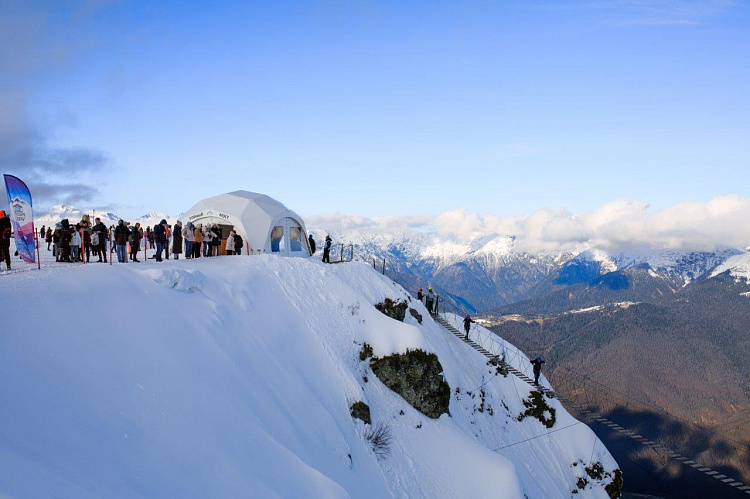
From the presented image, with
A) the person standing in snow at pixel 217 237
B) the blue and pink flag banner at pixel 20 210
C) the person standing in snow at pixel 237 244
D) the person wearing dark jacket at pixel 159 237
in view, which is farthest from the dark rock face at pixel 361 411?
the person standing in snow at pixel 217 237

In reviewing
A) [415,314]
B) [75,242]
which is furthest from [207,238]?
[415,314]

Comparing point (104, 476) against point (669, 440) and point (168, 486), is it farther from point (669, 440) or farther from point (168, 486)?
point (669, 440)

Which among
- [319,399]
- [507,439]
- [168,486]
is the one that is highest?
[168,486]

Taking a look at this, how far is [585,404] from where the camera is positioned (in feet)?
563

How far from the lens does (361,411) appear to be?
20.4 metres

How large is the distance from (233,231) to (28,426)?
2589cm

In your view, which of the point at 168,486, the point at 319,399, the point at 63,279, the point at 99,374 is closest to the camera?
the point at 168,486

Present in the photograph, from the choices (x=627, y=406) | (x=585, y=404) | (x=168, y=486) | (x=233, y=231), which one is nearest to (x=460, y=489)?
(x=168, y=486)

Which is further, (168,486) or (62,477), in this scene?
(168,486)

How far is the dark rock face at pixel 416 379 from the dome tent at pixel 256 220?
14846mm

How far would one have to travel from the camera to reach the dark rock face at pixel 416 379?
24.5 metres

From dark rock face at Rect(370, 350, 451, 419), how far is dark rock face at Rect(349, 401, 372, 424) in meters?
3.62

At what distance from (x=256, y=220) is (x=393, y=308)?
13.1m

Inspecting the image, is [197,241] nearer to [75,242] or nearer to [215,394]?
[75,242]
